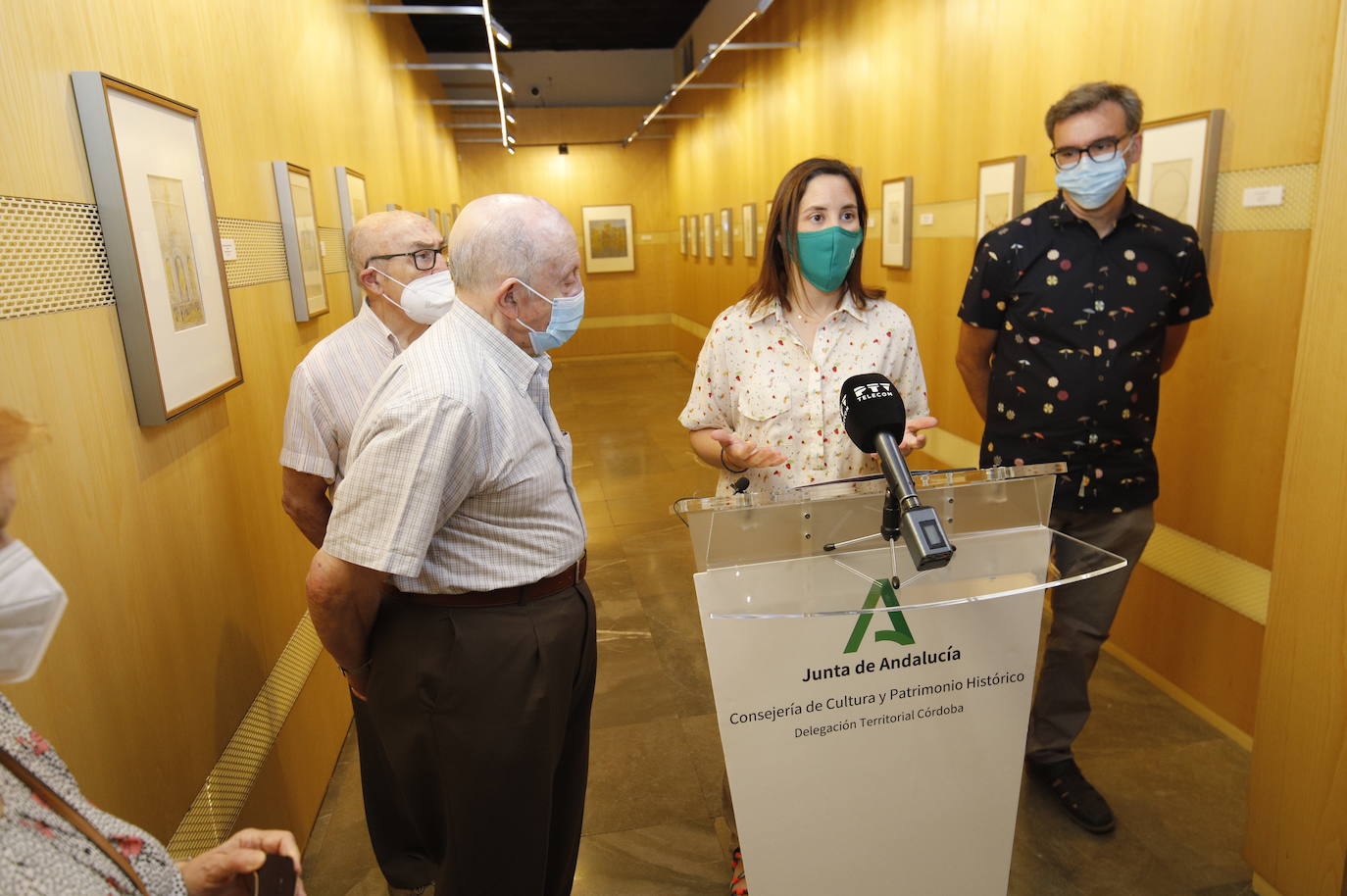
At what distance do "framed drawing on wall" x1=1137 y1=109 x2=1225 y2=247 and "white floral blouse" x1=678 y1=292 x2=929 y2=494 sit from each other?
1569mm

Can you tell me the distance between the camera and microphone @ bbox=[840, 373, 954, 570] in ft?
4.00

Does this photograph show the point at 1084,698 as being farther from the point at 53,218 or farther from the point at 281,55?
the point at 281,55

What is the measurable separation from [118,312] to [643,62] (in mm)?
14992

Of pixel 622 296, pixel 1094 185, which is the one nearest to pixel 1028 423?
pixel 1094 185

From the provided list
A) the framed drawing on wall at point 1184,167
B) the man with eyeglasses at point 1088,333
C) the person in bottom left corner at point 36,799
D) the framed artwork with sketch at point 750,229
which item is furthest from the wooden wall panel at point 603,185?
the person in bottom left corner at point 36,799

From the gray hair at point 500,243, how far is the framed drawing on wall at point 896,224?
14.3 ft

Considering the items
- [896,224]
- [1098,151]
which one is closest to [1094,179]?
[1098,151]

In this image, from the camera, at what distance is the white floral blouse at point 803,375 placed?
228 cm

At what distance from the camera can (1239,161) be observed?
3014mm

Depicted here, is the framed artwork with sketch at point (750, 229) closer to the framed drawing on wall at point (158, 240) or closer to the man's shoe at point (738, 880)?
the framed drawing on wall at point (158, 240)

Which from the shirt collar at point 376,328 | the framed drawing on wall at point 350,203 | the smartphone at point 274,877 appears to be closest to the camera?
the smartphone at point 274,877

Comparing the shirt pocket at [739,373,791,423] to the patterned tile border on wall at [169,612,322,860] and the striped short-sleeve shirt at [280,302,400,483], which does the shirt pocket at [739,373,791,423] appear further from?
the patterned tile border on wall at [169,612,322,860]

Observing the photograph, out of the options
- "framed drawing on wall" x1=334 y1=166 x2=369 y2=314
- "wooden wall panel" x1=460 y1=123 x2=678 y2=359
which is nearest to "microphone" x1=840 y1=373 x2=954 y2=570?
"framed drawing on wall" x1=334 y1=166 x2=369 y2=314

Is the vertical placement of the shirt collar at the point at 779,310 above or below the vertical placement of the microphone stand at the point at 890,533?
above
